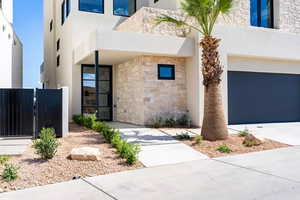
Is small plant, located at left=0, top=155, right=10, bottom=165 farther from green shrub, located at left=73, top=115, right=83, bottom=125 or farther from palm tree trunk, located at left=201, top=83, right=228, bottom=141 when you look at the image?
green shrub, located at left=73, top=115, right=83, bottom=125

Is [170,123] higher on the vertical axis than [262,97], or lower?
lower

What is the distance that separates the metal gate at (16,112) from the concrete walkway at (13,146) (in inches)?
12.1

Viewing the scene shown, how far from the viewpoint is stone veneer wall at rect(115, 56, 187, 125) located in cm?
1134

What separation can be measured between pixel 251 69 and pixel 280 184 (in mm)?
8961

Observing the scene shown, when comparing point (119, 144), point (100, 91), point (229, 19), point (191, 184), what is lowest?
point (191, 184)

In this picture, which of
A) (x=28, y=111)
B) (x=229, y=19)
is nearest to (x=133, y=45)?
(x=28, y=111)

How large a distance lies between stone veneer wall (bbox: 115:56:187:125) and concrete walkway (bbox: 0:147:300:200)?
5.33m

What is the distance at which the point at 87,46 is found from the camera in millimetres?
11125

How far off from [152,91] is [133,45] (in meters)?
2.22

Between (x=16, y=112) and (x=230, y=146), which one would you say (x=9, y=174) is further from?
(x=230, y=146)

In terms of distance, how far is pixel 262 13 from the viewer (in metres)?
14.2

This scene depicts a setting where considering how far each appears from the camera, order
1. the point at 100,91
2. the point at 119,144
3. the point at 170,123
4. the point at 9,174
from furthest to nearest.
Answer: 1. the point at 100,91
2. the point at 170,123
3. the point at 119,144
4. the point at 9,174

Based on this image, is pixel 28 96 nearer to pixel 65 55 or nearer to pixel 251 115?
pixel 65 55

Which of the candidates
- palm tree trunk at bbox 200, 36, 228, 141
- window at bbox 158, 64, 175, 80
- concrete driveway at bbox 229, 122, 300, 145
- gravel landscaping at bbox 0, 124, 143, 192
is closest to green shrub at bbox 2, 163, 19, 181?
gravel landscaping at bbox 0, 124, 143, 192
